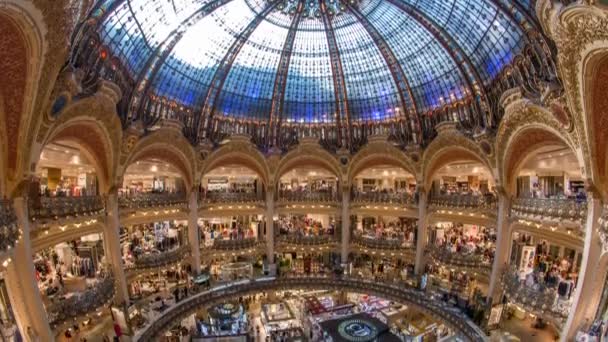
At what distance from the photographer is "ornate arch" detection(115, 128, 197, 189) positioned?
28.2 metres

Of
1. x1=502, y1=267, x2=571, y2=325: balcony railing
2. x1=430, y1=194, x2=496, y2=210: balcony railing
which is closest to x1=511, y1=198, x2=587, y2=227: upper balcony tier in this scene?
x1=430, y1=194, x2=496, y2=210: balcony railing

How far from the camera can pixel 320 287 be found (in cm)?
3497

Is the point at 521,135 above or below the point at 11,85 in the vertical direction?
below

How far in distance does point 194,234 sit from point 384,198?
21221mm

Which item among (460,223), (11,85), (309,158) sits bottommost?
(460,223)

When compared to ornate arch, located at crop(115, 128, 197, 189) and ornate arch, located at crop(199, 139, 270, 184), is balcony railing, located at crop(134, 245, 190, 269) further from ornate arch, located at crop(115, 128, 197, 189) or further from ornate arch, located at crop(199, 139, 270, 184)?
ornate arch, located at crop(199, 139, 270, 184)

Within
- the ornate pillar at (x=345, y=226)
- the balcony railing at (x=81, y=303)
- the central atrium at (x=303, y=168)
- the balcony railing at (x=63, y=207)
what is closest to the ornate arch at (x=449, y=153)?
the central atrium at (x=303, y=168)

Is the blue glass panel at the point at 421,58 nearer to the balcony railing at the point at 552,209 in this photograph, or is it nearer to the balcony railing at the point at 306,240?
the balcony railing at the point at 552,209

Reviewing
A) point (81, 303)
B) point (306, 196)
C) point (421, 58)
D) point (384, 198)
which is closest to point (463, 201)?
point (384, 198)

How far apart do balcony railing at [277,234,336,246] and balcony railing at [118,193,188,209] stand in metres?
12.0

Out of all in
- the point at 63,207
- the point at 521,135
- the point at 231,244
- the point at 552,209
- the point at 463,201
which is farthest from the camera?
the point at 231,244

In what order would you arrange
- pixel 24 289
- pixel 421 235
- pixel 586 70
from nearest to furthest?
pixel 586 70 < pixel 24 289 < pixel 421 235

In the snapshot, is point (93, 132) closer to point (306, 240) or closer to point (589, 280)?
point (306, 240)

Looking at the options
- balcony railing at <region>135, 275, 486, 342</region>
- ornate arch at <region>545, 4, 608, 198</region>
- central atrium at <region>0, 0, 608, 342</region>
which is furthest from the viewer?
balcony railing at <region>135, 275, 486, 342</region>
